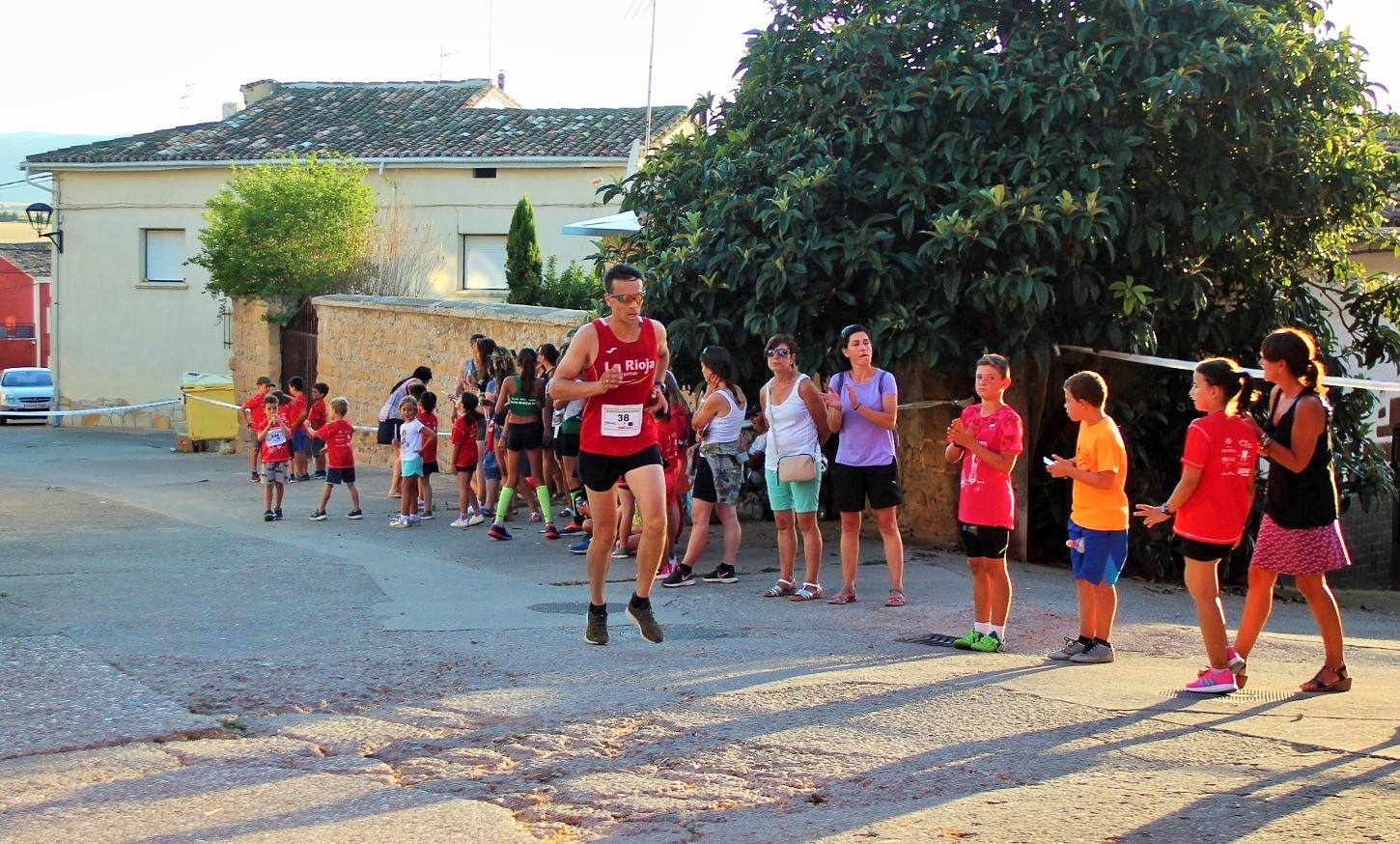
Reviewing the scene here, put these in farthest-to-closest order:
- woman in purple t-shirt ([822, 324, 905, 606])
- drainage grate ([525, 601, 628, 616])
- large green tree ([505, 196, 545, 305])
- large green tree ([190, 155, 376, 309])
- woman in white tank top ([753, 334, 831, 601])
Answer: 1. large green tree ([505, 196, 545, 305])
2. large green tree ([190, 155, 376, 309])
3. woman in white tank top ([753, 334, 831, 601])
4. woman in purple t-shirt ([822, 324, 905, 606])
5. drainage grate ([525, 601, 628, 616])

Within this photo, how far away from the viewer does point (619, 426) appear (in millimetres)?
7340

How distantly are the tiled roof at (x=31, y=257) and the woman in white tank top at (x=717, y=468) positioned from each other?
1932 inches

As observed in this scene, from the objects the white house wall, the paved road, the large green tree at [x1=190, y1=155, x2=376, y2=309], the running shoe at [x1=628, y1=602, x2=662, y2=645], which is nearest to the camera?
the paved road

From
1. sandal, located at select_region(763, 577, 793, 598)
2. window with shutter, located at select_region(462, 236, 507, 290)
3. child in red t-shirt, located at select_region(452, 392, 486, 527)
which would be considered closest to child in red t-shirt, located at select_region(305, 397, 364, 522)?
child in red t-shirt, located at select_region(452, 392, 486, 527)

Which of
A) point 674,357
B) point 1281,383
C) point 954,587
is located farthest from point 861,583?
point 1281,383

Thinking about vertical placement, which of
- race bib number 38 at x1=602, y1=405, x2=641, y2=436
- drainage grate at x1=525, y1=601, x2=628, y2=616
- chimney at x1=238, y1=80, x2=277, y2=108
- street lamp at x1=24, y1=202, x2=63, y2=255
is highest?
chimney at x1=238, y1=80, x2=277, y2=108

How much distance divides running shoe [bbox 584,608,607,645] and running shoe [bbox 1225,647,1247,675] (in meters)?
2.94

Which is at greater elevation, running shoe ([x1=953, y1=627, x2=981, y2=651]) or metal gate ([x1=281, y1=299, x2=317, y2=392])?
metal gate ([x1=281, y1=299, x2=317, y2=392])

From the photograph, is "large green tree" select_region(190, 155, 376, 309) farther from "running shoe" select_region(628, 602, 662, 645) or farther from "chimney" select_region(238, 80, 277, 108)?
"running shoe" select_region(628, 602, 662, 645)

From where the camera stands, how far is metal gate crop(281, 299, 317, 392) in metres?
23.4

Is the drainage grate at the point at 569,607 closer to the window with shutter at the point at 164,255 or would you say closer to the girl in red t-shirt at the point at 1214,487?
the girl in red t-shirt at the point at 1214,487

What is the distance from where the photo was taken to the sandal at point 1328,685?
22.0ft

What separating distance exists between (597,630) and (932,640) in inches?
69.4

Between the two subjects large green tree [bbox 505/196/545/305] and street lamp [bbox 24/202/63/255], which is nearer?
large green tree [bbox 505/196/545/305]
